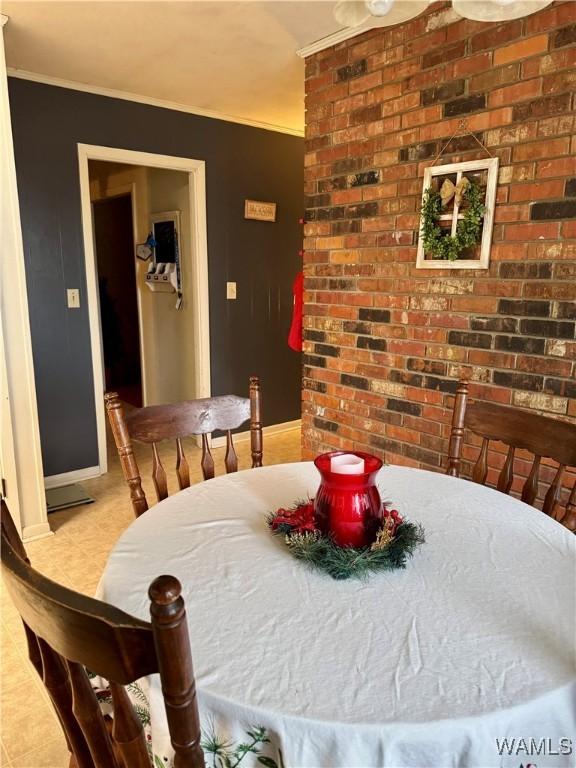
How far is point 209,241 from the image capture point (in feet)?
12.5

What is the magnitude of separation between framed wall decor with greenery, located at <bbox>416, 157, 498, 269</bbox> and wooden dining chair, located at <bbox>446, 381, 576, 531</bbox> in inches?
27.8

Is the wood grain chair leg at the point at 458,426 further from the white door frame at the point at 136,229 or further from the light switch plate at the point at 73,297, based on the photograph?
the white door frame at the point at 136,229

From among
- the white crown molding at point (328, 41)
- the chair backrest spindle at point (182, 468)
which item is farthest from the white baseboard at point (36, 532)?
the white crown molding at point (328, 41)

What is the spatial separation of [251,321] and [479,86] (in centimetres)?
243

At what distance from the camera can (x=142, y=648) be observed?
0.58 meters

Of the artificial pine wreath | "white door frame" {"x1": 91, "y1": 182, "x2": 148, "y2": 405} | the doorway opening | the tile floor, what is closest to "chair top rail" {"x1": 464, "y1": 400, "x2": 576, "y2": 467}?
the artificial pine wreath

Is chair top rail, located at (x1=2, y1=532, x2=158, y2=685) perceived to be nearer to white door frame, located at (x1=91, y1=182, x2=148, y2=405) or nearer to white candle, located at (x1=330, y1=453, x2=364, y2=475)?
white candle, located at (x1=330, y1=453, x2=364, y2=475)

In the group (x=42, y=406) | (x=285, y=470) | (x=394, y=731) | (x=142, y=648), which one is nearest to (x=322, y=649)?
(x=394, y=731)

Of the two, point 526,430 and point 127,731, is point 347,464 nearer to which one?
point 127,731

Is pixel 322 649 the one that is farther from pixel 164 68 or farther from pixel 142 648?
pixel 164 68

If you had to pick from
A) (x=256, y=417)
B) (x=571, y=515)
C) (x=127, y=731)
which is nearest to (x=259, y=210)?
(x=256, y=417)

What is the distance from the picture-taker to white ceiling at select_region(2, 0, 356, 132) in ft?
7.29

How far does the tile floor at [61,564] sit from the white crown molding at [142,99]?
2.36 m

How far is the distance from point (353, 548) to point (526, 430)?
78 centimetres
